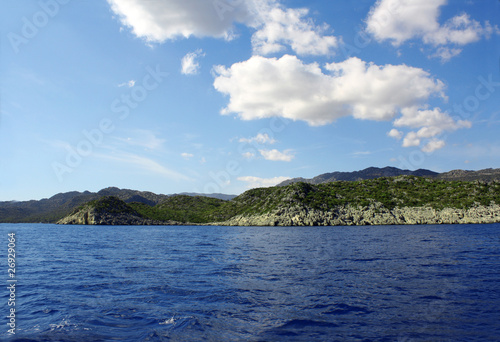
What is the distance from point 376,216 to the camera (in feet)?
535

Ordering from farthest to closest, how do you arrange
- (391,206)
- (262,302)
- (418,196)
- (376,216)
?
(418,196), (391,206), (376,216), (262,302)

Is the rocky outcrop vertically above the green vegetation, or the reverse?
the green vegetation

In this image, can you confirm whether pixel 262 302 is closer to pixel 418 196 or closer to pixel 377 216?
pixel 377 216

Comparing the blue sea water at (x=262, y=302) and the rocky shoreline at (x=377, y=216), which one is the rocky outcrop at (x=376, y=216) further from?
the blue sea water at (x=262, y=302)

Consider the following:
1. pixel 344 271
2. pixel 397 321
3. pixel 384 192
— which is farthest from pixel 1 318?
pixel 384 192

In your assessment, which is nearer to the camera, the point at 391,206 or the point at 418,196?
the point at 391,206

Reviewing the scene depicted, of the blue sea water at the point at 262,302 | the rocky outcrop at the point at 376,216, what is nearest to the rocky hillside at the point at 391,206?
the rocky outcrop at the point at 376,216

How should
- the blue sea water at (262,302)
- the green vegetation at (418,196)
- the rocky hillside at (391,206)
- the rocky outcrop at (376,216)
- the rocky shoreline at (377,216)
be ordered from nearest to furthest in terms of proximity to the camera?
1. the blue sea water at (262,302)
2. the rocky shoreline at (377,216)
3. the rocky outcrop at (376,216)
4. the rocky hillside at (391,206)
5. the green vegetation at (418,196)

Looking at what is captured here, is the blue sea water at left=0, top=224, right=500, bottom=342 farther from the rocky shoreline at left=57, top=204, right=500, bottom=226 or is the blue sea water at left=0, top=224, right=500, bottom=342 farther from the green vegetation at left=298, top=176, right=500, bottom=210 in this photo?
the green vegetation at left=298, top=176, right=500, bottom=210

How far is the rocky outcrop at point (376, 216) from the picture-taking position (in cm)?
15188

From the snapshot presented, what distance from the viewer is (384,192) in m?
190

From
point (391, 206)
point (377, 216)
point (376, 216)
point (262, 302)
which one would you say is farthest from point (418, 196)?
point (262, 302)

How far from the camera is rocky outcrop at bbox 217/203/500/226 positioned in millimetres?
151875

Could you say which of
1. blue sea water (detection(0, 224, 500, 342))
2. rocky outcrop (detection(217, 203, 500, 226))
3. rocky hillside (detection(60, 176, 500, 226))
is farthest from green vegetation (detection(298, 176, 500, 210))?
blue sea water (detection(0, 224, 500, 342))
